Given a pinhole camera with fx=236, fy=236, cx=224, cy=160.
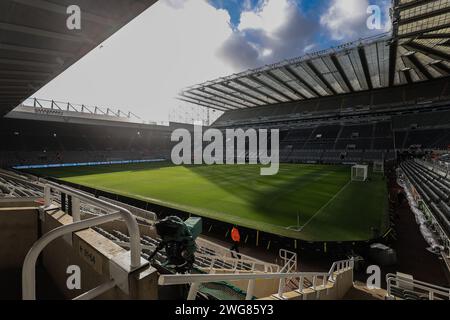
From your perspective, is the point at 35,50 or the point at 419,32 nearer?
the point at 35,50

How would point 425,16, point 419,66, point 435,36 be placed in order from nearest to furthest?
1. point 425,16
2. point 435,36
3. point 419,66

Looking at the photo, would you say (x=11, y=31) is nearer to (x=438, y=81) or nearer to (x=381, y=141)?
→ (x=381, y=141)

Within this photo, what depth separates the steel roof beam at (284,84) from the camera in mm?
42750

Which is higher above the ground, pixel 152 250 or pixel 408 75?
pixel 408 75

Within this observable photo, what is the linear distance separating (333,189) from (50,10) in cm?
2261

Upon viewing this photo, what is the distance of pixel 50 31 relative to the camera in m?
6.44

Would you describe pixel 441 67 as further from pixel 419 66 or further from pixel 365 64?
pixel 365 64

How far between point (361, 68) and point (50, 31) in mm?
44960

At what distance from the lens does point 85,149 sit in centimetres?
4950

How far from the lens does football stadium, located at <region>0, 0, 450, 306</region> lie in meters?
3.14

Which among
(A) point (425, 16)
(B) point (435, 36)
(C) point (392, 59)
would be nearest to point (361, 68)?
(C) point (392, 59)

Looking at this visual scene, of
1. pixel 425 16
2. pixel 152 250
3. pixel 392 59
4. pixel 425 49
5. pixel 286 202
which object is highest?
pixel 392 59

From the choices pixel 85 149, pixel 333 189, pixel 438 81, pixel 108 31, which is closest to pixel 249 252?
pixel 108 31

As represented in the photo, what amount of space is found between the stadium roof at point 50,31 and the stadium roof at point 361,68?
22.5 metres
